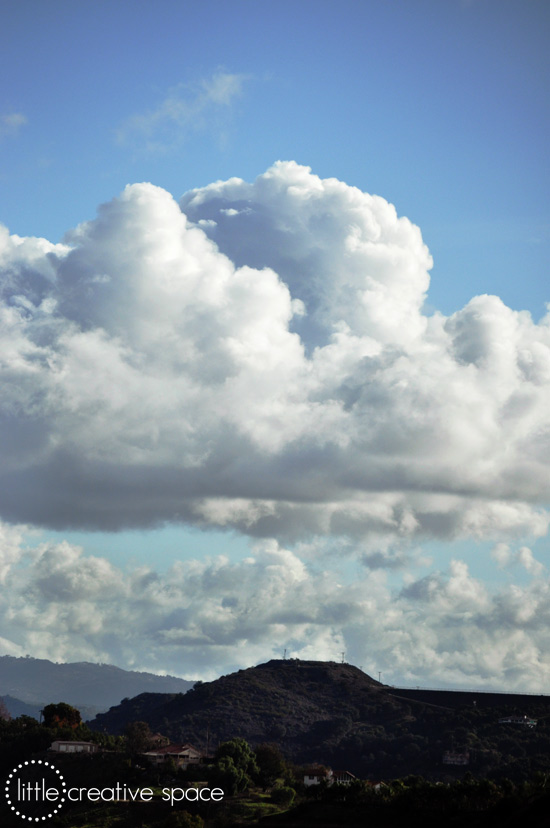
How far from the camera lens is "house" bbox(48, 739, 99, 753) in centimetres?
18982

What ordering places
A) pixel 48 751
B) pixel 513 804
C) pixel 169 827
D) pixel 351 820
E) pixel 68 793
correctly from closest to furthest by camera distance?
pixel 513 804, pixel 351 820, pixel 169 827, pixel 68 793, pixel 48 751

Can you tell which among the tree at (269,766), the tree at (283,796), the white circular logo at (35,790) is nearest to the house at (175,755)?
the tree at (269,766)

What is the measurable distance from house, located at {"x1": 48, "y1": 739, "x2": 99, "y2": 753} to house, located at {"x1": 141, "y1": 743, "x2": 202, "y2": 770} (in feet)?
42.4

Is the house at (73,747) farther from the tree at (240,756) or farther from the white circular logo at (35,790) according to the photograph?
the tree at (240,756)

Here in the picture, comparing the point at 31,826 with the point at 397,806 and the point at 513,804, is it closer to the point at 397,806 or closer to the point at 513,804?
the point at 397,806

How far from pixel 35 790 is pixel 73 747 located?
19.2 m

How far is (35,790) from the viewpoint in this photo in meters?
172

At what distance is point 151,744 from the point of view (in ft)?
635

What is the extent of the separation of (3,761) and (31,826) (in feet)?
166

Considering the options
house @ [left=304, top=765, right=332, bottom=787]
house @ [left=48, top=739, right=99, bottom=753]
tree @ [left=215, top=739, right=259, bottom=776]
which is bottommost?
house @ [left=304, top=765, right=332, bottom=787]

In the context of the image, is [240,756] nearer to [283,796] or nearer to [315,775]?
[315,775]

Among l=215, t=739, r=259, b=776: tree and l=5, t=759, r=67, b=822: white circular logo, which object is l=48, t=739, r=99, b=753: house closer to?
l=5, t=759, r=67, b=822: white circular logo

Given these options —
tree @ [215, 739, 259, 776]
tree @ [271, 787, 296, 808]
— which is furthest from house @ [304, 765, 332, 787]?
tree @ [271, 787, 296, 808]

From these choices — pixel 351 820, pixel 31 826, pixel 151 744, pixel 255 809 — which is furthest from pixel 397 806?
pixel 151 744
